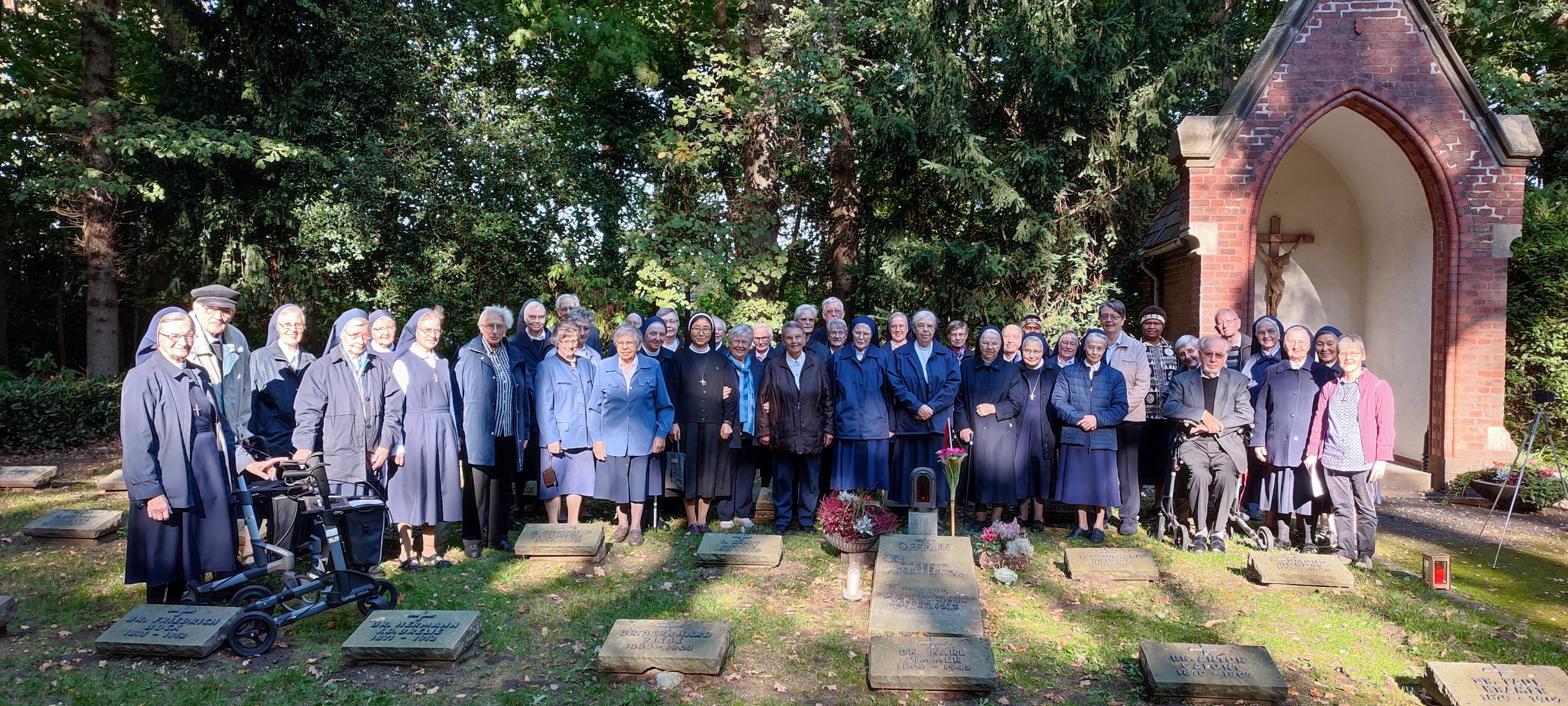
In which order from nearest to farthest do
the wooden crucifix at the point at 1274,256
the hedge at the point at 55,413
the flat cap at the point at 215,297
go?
the flat cap at the point at 215,297
the hedge at the point at 55,413
the wooden crucifix at the point at 1274,256

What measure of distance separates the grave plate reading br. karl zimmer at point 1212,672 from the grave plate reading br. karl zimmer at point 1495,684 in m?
0.70

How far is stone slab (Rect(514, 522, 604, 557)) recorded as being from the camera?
6.73m

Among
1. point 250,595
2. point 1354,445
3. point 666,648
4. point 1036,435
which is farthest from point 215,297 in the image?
point 1354,445

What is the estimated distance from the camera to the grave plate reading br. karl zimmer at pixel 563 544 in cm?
673

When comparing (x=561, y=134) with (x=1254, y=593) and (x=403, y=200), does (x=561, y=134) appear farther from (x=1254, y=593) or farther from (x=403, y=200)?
(x=1254, y=593)

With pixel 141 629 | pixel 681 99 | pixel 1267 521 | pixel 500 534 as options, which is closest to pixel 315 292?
pixel 681 99

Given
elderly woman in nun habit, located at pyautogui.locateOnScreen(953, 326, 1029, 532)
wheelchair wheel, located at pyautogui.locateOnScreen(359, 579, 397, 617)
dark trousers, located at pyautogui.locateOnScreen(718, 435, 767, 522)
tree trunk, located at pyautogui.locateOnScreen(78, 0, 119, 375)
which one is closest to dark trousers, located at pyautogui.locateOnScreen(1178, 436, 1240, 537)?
elderly woman in nun habit, located at pyautogui.locateOnScreen(953, 326, 1029, 532)

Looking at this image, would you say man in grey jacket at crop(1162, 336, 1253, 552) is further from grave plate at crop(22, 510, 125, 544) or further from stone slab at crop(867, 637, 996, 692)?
grave plate at crop(22, 510, 125, 544)

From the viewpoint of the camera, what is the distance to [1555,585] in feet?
21.5

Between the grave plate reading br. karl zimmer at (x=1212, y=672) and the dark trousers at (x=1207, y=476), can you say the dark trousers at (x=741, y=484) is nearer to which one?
the dark trousers at (x=1207, y=476)

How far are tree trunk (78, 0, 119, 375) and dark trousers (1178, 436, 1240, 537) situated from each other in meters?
15.7

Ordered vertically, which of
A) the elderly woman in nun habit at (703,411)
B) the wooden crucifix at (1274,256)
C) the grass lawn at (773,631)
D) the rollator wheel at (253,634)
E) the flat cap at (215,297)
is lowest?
the grass lawn at (773,631)

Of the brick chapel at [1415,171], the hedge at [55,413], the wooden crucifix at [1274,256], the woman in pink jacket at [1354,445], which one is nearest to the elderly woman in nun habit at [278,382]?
the woman in pink jacket at [1354,445]

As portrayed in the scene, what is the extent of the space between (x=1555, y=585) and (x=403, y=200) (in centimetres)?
1413
